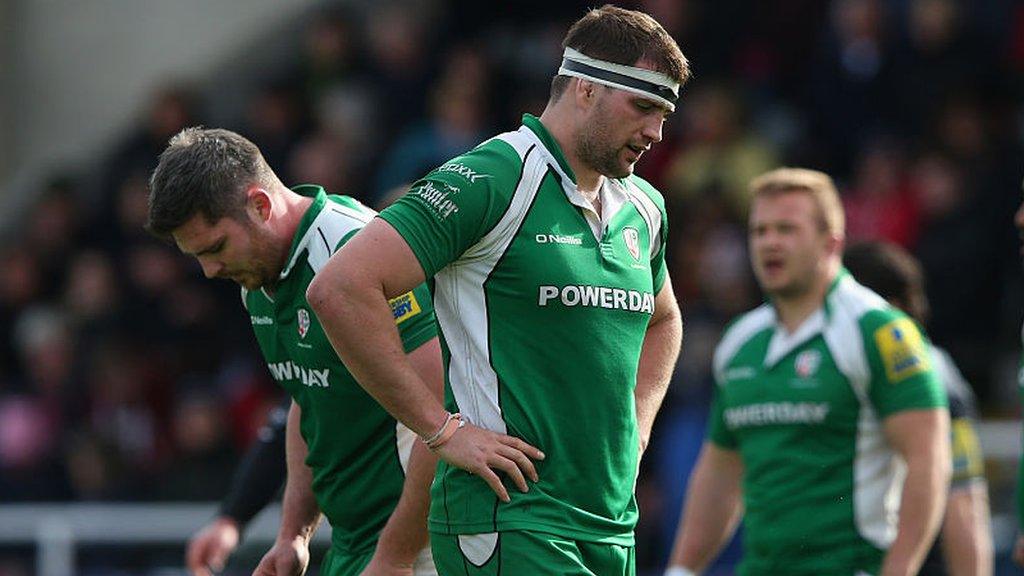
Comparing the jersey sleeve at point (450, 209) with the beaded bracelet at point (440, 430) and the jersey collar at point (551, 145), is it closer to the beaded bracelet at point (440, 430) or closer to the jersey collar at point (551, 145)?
the jersey collar at point (551, 145)

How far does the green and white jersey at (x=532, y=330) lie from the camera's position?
5.05 metres

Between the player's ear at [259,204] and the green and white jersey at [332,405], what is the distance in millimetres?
113

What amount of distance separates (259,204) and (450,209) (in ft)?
3.14

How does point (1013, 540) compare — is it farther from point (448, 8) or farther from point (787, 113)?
point (448, 8)

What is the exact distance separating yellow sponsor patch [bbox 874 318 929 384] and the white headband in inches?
87.5

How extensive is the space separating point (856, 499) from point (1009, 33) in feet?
20.9

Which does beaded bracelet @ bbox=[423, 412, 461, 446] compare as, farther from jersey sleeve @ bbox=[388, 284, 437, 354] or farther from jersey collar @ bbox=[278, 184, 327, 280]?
jersey collar @ bbox=[278, 184, 327, 280]

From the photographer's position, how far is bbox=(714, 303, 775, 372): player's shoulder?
768 centimetres

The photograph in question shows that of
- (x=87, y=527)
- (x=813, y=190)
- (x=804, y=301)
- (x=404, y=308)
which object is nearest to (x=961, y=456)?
(x=804, y=301)

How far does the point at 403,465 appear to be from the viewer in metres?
5.79

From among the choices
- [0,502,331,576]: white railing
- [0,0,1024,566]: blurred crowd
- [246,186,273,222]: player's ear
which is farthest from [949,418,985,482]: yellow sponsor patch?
[0,502,331,576]: white railing

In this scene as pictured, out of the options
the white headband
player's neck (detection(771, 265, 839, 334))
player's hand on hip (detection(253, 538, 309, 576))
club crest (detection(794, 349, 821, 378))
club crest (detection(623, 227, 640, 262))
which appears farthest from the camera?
player's neck (detection(771, 265, 839, 334))

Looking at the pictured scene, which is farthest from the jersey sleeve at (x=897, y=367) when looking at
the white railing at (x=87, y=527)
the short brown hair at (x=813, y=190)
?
the white railing at (x=87, y=527)

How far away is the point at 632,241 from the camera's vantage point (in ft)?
17.6
